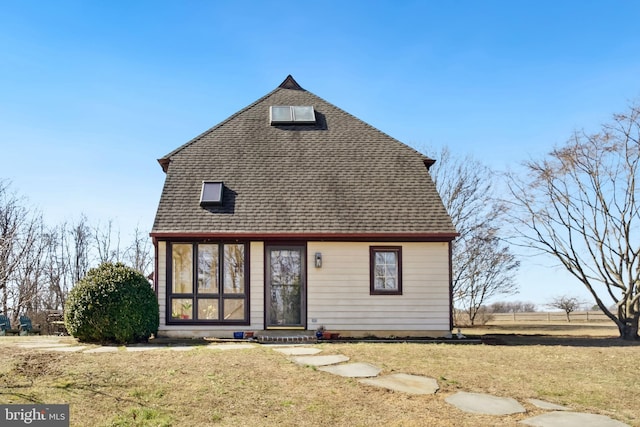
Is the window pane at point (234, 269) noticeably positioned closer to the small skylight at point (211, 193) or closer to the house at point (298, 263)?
the house at point (298, 263)

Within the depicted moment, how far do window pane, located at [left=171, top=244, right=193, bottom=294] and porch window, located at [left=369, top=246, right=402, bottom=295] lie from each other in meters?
4.62

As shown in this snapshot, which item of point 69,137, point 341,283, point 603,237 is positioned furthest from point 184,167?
point 603,237

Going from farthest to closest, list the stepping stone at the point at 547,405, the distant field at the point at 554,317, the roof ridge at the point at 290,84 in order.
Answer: the distant field at the point at 554,317
the roof ridge at the point at 290,84
the stepping stone at the point at 547,405

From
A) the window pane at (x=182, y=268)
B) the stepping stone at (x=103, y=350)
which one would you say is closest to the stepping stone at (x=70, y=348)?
the stepping stone at (x=103, y=350)

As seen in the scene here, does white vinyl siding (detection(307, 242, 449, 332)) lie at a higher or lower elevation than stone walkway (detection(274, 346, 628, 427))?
higher

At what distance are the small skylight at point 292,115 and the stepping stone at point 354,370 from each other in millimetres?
9846

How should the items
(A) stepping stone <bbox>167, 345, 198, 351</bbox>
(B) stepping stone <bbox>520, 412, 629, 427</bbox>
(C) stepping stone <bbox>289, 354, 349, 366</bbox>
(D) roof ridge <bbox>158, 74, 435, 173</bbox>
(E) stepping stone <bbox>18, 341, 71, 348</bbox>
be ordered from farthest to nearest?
1. (D) roof ridge <bbox>158, 74, 435, 173</bbox>
2. (E) stepping stone <bbox>18, 341, 71, 348</bbox>
3. (A) stepping stone <bbox>167, 345, 198, 351</bbox>
4. (C) stepping stone <bbox>289, 354, 349, 366</bbox>
5. (B) stepping stone <bbox>520, 412, 629, 427</bbox>

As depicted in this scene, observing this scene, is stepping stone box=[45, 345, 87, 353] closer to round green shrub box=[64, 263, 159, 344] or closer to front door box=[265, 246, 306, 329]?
round green shrub box=[64, 263, 159, 344]

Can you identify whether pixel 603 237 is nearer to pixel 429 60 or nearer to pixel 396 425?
pixel 429 60

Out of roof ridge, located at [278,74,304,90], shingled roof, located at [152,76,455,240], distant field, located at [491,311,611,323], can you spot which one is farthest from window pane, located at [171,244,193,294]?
distant field, located at [491,311,611,323]

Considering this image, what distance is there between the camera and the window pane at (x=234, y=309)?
14.5 m

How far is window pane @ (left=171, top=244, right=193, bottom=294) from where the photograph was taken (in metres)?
14.4

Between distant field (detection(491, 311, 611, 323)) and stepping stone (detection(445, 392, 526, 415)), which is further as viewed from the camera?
distant field (detection(491, 311, 611, 323))

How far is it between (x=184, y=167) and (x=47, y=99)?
3926mm
